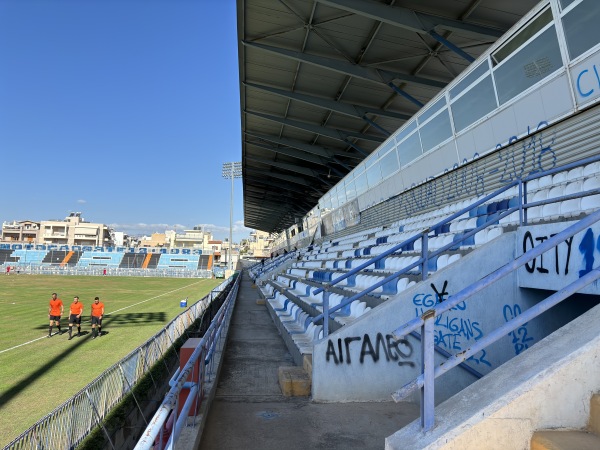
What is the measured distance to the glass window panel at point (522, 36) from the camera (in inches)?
298

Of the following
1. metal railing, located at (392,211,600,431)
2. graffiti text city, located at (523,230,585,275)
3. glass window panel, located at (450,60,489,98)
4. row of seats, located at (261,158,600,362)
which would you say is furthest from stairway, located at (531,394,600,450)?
glass window panel, located at (450,60,489,98)

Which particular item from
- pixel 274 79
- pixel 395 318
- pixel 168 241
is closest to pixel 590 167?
pixel 395 318

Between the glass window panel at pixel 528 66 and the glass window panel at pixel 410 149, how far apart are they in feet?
14.0

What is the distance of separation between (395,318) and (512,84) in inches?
249

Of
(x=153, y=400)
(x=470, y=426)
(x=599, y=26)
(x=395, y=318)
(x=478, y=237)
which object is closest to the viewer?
(x=470, y=426)

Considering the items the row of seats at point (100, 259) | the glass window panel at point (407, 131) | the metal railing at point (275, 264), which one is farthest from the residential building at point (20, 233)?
the glass window panel at point (407, 131)

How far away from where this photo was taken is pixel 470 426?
235 centimetres

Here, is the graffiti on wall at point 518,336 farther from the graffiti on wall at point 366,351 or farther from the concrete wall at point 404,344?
the graffiti on wall at point 366,351

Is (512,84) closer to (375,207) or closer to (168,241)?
(375,207)

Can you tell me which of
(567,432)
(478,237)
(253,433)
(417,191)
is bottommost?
(253,433)

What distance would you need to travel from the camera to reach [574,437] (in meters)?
2.31

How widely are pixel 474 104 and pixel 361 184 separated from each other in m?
9.76

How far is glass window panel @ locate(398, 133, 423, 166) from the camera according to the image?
1326 cm

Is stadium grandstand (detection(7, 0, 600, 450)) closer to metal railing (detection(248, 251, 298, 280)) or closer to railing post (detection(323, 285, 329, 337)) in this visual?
railing post (detection(323, 285, 329, 337))
